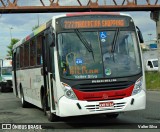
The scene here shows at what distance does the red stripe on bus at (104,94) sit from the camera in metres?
9.75

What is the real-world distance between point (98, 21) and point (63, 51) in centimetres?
127

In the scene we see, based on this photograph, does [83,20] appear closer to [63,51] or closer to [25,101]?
[63,51]

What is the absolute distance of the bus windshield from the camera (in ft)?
32.9

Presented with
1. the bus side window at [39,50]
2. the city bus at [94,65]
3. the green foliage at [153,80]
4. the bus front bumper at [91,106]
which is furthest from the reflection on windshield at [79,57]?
the green foliage at [153,80]

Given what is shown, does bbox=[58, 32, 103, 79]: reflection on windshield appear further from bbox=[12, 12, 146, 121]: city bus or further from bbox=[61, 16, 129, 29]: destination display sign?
bbox=[61, 16, 129, 29]: destination display sign

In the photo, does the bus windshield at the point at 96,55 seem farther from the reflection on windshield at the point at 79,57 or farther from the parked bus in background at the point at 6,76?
the parked bus in background at the point at 6,76

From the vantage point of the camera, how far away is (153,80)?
30844 millimetres

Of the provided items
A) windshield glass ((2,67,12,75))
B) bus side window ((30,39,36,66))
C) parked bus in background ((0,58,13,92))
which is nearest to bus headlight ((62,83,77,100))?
bus side window ((30,39,36,66))

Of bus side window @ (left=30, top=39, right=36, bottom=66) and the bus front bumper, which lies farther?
bus side window @ (left=30, top=39, right=36, bottom=66)

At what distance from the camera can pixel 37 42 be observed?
43.0 ft

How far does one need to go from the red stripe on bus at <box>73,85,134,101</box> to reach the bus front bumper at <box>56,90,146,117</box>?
3.6 inches

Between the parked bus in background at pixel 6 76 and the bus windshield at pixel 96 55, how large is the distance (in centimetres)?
2256

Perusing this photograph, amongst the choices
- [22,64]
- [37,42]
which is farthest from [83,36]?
[22,64]

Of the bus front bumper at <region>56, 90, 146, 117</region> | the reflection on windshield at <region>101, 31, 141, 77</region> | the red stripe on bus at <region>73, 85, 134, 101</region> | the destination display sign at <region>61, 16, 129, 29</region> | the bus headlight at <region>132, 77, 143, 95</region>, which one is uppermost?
the destination display sign at <region>61, 16, 129, 29</region>
